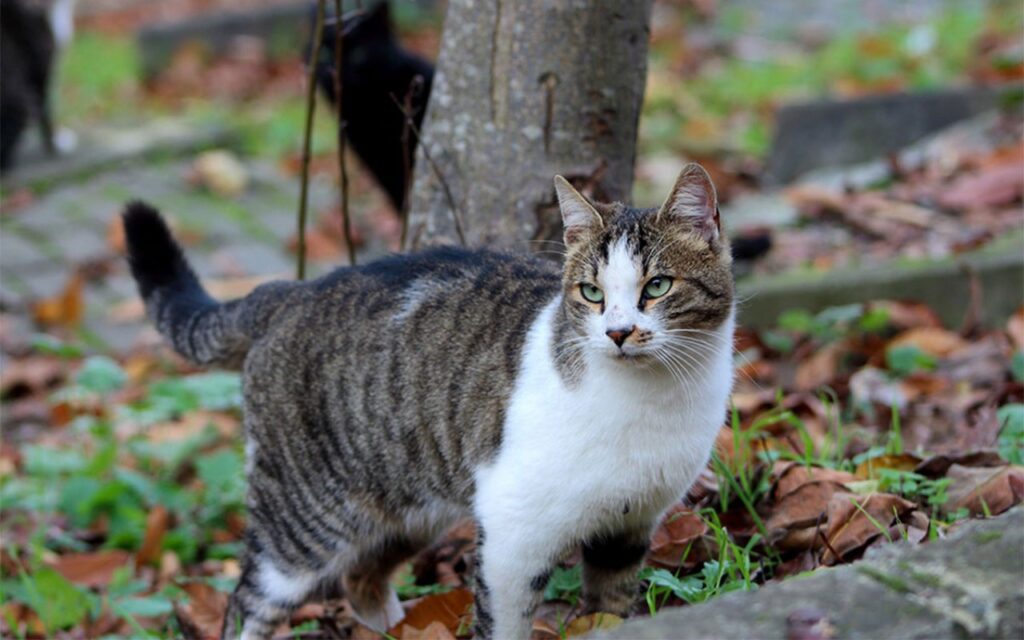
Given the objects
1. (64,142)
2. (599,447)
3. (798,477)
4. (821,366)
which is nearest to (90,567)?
(599,447)

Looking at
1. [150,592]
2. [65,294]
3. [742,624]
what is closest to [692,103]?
[65,294]

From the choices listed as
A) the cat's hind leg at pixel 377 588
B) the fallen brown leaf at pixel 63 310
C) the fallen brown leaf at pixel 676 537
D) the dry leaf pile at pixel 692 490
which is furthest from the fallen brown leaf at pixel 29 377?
the fallen brown leaf at pixel 676 537

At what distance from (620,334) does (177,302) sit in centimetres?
147

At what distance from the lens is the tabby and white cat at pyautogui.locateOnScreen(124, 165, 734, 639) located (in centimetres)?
241

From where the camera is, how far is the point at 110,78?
36.4 feet

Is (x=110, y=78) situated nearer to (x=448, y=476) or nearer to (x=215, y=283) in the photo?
(x=215, y=283)

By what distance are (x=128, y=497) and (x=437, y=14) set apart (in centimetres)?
840

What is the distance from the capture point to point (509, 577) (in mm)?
2482

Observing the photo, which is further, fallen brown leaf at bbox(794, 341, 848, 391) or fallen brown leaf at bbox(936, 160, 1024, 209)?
fallen brown leaf at bbox(936, 160, 1024, 209)

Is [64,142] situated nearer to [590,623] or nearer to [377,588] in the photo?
[377,588]

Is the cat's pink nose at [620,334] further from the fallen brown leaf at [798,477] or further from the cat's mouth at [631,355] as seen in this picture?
the fallen brown leaf at [798,477]

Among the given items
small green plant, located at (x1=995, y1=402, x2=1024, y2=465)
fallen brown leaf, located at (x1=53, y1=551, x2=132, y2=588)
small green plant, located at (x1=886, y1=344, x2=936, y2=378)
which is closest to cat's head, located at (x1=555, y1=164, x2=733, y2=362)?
small green plant, located at (x1=995, y1=402, x2=1024, y2=465)

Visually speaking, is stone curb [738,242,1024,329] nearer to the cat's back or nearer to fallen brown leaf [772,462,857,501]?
fallen brown leaf [772,462,857,501]

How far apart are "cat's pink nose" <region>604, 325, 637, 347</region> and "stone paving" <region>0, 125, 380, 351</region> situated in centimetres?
425
